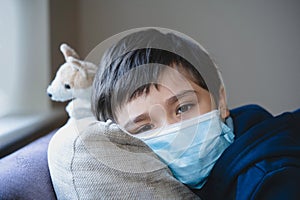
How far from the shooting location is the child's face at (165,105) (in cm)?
71

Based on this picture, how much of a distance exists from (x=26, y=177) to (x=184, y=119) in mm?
288

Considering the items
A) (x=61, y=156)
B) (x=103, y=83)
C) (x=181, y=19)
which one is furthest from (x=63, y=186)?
(x=181, y=19)

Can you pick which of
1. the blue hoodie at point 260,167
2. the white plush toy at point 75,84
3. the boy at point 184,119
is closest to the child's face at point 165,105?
the boy at point 184,119

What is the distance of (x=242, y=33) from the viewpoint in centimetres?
143

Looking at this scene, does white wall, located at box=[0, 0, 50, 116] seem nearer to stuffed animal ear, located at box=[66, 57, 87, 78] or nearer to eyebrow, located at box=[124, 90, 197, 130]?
stuffed animal ear, located at box=[66, 57, 87, 78]

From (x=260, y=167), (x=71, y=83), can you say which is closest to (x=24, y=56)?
(x=71, y=83)

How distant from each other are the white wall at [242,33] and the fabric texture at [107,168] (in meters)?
0.81

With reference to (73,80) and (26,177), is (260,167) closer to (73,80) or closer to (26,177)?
(26,177)

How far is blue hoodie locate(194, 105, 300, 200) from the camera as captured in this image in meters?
0.63

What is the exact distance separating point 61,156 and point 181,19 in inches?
35.0

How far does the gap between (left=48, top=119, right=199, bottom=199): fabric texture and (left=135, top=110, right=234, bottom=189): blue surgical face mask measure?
2cm

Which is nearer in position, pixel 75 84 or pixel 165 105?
pixel 165 105

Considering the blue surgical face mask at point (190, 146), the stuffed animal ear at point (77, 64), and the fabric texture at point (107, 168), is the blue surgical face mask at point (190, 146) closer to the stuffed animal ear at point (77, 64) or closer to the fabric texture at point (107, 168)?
the fabric texture at point (107, 168)

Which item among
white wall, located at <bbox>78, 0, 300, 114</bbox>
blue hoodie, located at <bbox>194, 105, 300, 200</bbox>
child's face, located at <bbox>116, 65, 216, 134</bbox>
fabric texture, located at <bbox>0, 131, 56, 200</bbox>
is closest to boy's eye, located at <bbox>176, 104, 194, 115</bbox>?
child's face, located at <bbox>116, 65, 216, 134</bbox>
